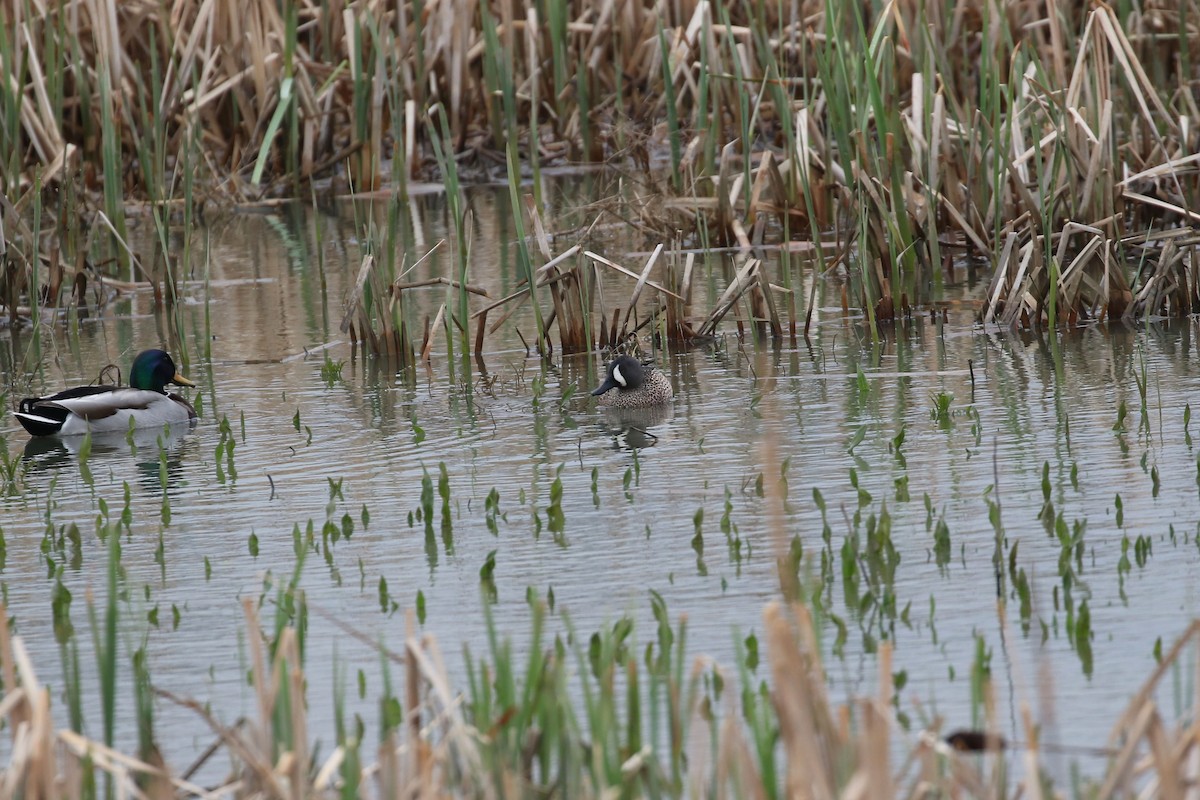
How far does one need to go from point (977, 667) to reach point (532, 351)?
621 centimetres

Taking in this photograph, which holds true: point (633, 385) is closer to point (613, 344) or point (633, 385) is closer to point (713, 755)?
point (613, 344)

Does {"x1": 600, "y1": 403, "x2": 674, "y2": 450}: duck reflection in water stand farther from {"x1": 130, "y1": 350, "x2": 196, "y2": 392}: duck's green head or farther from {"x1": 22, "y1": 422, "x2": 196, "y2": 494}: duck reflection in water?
{"x1": 130, "y1": 350, "x2": 196, "y2": 392}: duck's green head

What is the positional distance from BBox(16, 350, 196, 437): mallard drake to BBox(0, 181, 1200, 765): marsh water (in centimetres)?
11

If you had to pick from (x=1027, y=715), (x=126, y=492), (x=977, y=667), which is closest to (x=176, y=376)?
(x=126, y=492)

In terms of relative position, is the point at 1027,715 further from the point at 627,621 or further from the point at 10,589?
the point at 10,589

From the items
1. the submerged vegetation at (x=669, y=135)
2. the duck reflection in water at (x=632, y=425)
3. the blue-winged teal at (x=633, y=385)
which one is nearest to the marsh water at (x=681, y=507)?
the duck reflection in water at (x=632, y=425)

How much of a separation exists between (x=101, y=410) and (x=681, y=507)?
11.6ft

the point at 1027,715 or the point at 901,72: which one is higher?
the point at 901,72

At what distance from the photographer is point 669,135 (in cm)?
1362

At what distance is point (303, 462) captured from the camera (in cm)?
748

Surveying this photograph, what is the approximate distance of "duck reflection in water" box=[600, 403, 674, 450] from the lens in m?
7.64

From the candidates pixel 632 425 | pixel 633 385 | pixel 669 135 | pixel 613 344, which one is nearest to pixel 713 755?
pixel 632 425

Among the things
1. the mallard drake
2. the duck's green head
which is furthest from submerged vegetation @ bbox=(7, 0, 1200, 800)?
the duck's green head

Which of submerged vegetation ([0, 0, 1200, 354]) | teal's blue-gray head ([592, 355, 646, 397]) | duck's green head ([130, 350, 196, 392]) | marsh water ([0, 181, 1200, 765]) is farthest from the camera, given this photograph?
submerged vegetation ([0, 0, 1200, 354])
